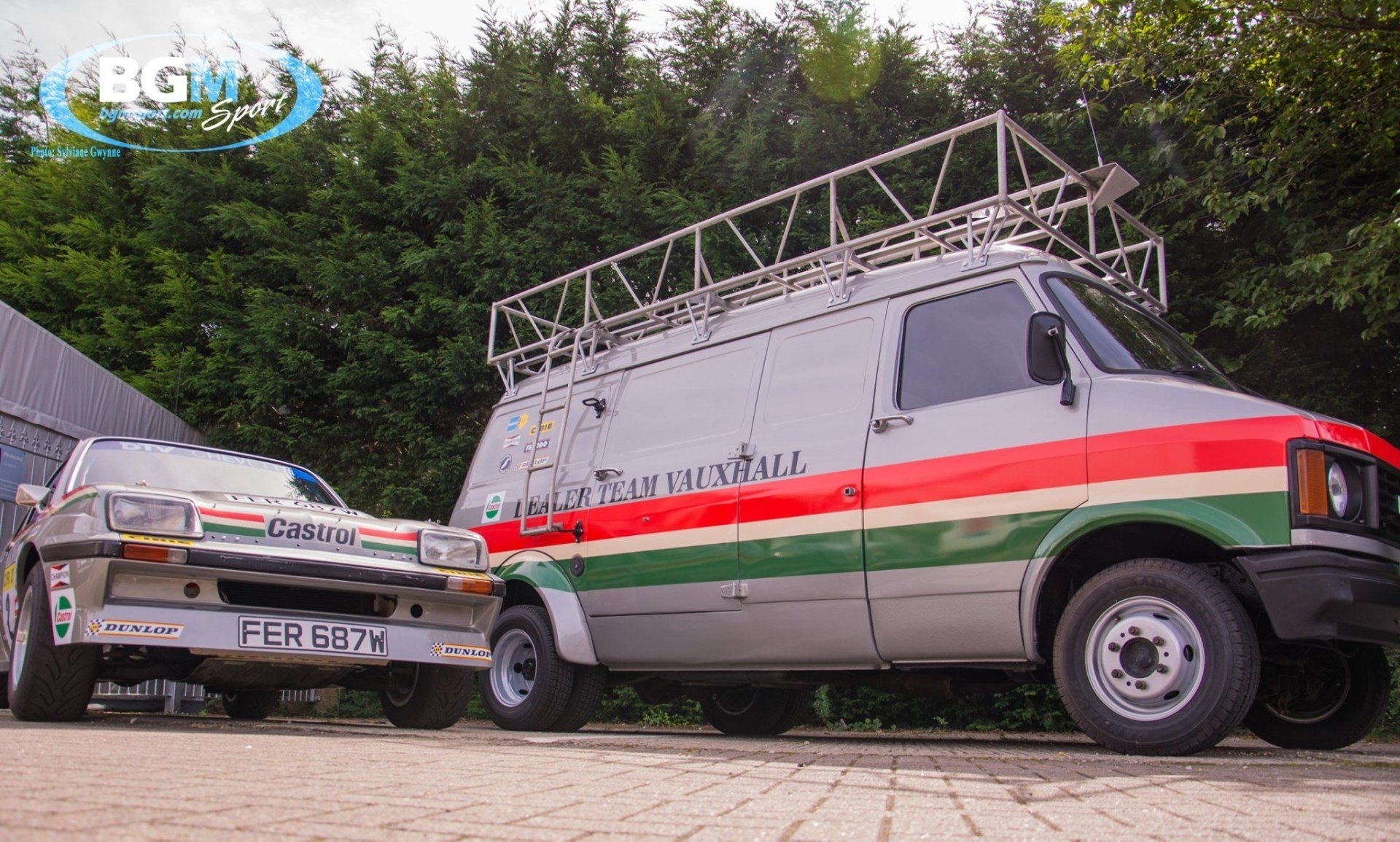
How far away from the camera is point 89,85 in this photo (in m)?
16.1

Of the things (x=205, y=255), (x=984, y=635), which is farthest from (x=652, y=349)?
(x=205, y=255)

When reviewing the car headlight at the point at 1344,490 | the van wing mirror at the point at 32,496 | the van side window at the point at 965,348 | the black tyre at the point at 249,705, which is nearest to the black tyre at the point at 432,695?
the van wing mirror at the point at 32,496

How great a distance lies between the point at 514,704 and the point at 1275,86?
7993 mm

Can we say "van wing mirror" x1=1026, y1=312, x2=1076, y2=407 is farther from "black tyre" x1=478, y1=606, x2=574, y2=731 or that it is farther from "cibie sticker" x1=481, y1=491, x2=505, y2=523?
"cibie sticker" x1=481, y1=491, x2=505, y2=523

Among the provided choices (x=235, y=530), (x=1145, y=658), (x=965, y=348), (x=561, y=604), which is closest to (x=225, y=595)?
(x=235, y=530)

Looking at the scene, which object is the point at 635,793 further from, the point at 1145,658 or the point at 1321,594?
the point at 1321,594

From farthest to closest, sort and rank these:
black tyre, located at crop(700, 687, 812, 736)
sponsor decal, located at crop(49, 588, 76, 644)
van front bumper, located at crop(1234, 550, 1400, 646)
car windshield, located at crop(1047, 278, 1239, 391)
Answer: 1. black tyre, located at crop(700, 687, 812, 736)
2. car windshield, located at crop(1047, 278, 1239, 391)
3. sponsor decal, located at crop(49, 588, 76, 644)
4. van front bumper, located at crop(1234, 550, 1400, 646)

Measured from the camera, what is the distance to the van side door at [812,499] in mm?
5418

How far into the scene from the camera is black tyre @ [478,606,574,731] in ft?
22.6

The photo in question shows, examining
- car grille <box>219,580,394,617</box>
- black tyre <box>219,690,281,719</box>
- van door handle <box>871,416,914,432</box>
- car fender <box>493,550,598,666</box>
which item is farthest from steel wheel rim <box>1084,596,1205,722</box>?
black tyre <box>219,690,281,719</box>

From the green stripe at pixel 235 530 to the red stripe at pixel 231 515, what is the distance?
0.04 meters

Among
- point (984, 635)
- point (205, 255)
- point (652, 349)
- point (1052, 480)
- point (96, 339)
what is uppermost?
point (205, 255)

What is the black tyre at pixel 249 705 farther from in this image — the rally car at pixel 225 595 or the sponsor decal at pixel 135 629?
the sponsor decal at pixel 135 629

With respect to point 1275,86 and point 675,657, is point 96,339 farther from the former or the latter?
point 1275,86
